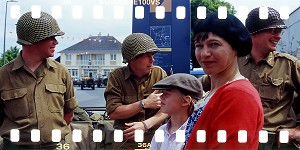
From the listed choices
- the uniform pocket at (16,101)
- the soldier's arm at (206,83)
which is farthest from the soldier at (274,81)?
the uniform pocket at (16,101)

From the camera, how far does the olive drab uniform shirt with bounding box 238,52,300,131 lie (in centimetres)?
189

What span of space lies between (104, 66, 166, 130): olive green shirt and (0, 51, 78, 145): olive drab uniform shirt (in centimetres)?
23

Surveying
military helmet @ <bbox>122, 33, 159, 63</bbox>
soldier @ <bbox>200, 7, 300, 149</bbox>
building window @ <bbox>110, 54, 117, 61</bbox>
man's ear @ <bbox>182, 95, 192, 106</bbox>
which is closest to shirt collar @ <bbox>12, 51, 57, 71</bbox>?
military helmet @ <bbox>122, 33, 159, 63</bbox>

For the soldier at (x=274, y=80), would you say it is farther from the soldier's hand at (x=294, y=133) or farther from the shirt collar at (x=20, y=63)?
the shirt collar at (x=20, y=63)

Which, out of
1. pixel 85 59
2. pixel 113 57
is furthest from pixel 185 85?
pixel 85 59

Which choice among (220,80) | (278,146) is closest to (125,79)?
(278,146)

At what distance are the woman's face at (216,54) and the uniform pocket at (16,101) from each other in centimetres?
107

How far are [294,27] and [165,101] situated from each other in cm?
481

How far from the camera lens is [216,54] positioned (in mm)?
987

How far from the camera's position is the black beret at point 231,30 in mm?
980

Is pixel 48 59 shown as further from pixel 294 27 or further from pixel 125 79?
pixel 294 27

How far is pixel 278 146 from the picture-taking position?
193 cm

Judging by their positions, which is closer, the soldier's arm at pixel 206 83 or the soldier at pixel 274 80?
the soldier at pixel 274 80

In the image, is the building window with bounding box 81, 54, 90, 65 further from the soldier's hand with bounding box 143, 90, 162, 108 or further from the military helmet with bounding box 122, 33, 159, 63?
the soldier's hand with bounding box 143, 90, 162, 108
